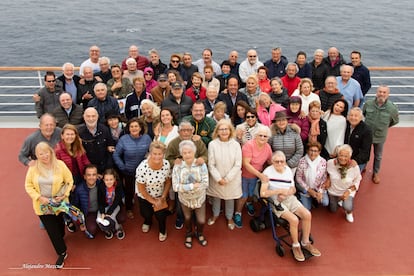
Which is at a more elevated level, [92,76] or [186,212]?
[92,76]

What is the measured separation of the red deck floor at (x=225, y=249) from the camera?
446 cm

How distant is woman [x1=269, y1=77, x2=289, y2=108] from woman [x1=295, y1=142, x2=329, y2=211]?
103 centimetres

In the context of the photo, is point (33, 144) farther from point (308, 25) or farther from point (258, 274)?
point (308, 25)

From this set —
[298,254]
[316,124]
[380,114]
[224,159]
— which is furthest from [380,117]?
[224,159]

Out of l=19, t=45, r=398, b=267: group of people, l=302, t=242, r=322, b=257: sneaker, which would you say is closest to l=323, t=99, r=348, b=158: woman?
l=19, t=45, r=398, b=267: group of people

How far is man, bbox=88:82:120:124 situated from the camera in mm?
5414

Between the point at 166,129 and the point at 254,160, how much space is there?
3.99ft

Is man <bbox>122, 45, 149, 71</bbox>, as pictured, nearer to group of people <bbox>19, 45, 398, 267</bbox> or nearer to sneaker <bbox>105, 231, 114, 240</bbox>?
group of people <bbox>19, 45, 398, 267</bbox>

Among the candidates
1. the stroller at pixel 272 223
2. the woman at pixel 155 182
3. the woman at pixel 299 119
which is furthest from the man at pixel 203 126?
the woman at pixel 299 119

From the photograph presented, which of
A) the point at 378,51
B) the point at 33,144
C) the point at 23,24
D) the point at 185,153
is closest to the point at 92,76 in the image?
the point at 33,144

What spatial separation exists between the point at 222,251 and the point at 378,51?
24.4 metres

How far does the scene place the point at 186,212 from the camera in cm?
475

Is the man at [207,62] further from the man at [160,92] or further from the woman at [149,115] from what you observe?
the woman at [149,115]

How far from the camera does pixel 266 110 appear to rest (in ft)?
17.8
